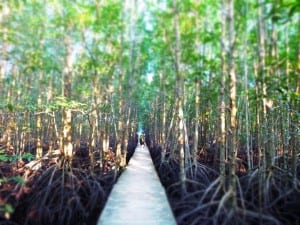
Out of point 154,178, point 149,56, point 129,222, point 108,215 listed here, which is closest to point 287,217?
point 129,222

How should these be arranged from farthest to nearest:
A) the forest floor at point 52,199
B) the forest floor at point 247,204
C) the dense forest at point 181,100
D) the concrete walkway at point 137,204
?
the forest floor at point 52,199 → the concrete walkway at point 137,204 → the dense forest at point 181,100 → the forest floor at point 247,204

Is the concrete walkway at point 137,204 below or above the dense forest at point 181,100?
below

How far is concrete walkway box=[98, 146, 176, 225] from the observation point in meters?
4.98

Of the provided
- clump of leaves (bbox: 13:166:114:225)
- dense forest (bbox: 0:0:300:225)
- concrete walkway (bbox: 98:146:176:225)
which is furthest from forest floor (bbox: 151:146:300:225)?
clump of leaves (bbox: 13:166:114:225)

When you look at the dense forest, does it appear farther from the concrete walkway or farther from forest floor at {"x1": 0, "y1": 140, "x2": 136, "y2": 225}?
the concrete walkway

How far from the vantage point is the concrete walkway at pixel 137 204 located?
4.98m

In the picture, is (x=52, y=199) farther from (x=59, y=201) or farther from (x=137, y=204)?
(x=137, y=204)

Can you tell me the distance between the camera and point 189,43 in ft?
22.7

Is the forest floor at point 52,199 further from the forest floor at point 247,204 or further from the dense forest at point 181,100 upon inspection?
the forest floor at point 247,204

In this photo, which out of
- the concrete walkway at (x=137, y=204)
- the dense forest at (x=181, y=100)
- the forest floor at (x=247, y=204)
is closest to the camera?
the forest floor at (x=247, y=204)

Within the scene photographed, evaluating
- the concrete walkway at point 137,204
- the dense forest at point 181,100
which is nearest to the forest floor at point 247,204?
the dense forest at point 181,100

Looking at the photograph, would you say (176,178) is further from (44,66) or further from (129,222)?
(44,66)

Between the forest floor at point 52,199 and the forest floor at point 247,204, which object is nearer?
the forest floor at point 247,204

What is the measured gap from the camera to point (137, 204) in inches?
234
